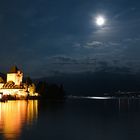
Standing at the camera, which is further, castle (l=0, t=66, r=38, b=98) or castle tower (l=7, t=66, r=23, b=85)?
castle tower (l=7, t=66, r=23, b=85)

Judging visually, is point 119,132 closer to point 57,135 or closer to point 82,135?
point 82,135

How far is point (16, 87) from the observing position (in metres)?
134

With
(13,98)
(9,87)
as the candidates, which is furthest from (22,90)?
(13,98)

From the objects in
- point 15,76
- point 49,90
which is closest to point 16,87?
point 15,76

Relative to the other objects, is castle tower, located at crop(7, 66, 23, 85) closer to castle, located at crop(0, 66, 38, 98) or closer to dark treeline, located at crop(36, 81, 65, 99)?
castle, located at crop(0, 66, 38, 98)

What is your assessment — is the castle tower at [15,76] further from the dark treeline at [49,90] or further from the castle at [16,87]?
the dark treeline at [49,90]

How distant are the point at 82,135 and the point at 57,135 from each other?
1949mm

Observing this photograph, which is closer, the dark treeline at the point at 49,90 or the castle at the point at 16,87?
the castle at the point at 16,87

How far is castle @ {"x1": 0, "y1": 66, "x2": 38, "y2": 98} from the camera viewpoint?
132000 mm

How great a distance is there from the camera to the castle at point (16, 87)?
433 ft

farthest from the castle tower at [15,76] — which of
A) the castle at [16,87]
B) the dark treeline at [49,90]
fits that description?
the dark treeline at [49,90]

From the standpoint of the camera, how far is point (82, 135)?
25.5m

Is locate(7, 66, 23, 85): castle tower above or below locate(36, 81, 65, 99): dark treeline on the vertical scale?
above

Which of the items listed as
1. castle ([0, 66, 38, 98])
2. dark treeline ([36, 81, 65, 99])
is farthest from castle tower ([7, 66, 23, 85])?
dark treeline ([36, 81, 65, 99])
